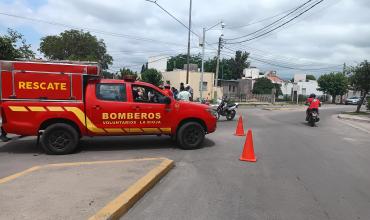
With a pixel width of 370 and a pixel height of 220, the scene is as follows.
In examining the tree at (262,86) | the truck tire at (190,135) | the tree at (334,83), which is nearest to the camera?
the truck tire at (190,135)

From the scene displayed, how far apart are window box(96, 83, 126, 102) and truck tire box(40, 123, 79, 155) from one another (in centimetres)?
110

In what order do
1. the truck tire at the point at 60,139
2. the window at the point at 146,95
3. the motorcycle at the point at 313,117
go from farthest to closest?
the motorcycle at the point at 313,117 → the window at the point at 146,95 → the truck tire at the point at 60,139

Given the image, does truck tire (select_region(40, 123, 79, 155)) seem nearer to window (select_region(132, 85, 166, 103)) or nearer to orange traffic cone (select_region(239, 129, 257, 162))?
window (select_region(132, 85, 166, 103))

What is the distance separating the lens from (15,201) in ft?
17.9

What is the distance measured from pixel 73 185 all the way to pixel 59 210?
120 centimetres

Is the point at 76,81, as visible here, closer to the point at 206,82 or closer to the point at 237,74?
the point at 206,82

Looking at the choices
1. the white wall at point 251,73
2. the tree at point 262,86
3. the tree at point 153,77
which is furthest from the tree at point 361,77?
the white wall at point 251,73

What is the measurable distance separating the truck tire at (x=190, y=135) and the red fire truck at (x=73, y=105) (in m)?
0.13

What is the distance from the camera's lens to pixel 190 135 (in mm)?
11000

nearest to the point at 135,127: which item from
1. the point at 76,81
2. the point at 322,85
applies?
the point at 76,81

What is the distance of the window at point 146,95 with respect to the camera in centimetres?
1052

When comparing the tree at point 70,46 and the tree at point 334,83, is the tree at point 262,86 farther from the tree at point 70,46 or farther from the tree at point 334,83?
the tree at point 70,46

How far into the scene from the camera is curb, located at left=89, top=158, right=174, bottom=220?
16.6 ft

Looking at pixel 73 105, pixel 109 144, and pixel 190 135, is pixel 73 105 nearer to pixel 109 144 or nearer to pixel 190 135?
pixel 109 144
